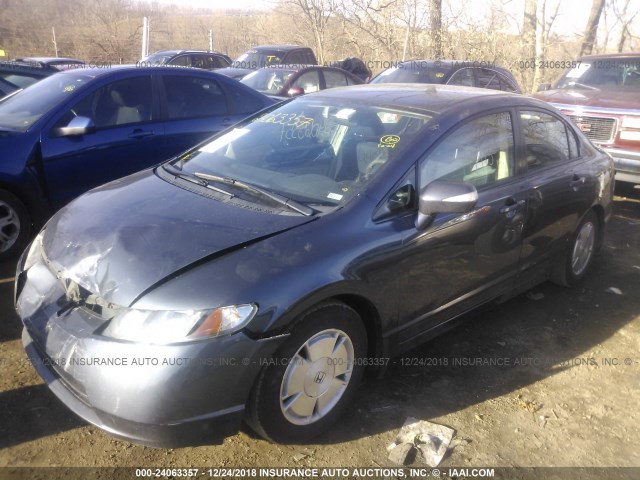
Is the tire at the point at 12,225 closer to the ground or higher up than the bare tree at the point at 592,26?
closer to the ground

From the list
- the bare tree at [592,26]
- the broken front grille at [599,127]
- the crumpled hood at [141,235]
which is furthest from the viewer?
the bare tree at [592,26]

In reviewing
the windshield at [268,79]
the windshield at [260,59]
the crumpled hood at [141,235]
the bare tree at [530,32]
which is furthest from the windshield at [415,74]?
the crumpled hood at [141,235]

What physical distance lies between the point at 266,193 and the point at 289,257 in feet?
2.12

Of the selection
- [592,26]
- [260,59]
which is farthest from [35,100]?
[592,26]

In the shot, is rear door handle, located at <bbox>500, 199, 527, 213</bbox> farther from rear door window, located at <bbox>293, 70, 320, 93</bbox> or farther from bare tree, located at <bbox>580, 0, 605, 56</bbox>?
bare tree, located at <bbox>580, 0, 605, 56</bbox>

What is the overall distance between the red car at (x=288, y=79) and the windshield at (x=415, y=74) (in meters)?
1.31

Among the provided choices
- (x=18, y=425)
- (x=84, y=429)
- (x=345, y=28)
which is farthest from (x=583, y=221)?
(x=345, y=28)

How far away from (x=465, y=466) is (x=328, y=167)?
1747mm

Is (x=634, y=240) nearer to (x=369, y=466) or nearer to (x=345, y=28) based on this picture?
(x=369, y=466)

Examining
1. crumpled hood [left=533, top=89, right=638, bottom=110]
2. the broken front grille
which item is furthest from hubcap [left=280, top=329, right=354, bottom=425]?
crumpled hood [left=533, top=89, right=638, bottom=110]

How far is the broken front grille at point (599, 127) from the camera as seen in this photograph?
7035 mm

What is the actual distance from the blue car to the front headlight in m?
2.90

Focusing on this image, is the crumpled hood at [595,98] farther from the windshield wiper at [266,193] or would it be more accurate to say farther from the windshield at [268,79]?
the windshield wiper at [266,193]

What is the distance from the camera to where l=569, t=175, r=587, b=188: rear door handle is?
4035 mm
